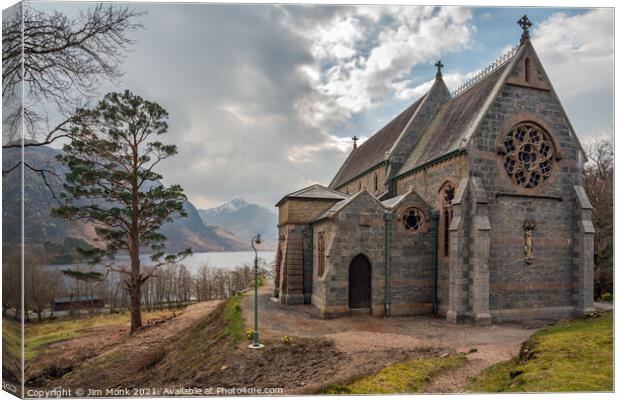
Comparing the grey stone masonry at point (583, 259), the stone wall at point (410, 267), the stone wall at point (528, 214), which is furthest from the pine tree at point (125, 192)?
the grey stone masonry at point (583, 259)

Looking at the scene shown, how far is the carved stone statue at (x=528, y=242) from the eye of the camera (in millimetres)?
18078

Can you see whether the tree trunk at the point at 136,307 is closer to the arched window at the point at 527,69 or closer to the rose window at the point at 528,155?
the rose window at the point at 528,155

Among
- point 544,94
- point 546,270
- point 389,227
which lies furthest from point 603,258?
point 389,227

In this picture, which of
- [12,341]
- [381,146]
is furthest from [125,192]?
[381,146]

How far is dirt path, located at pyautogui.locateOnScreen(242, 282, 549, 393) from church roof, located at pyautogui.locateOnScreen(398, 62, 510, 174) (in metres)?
8.97

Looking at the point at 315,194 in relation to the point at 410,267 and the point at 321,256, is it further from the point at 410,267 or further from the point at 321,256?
the point at 410,267

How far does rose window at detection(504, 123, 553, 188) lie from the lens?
725 inches

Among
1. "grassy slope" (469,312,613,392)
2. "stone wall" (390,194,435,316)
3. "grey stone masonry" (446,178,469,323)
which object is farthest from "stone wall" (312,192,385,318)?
"grassy slope" (469,312,613,392)

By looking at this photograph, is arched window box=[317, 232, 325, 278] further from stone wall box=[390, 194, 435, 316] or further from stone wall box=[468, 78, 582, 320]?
stone wall box=[468, 78, 582, 320]

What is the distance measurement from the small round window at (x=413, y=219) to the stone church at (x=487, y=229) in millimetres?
62

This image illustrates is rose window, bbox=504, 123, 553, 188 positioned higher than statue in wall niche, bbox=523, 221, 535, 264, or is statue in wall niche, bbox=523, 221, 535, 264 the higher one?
rose window, bbox=504, 123, 553, 188

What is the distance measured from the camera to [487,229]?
55.8ft

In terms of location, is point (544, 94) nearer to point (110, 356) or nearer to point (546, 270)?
point (546, 270)

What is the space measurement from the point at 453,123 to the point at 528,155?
189 inches
